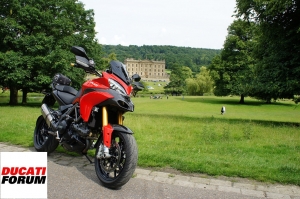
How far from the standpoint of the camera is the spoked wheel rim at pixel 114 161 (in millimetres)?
3971

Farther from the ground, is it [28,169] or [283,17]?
[283,17]

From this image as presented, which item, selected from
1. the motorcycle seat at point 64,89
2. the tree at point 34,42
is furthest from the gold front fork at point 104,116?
the tree at point 34,42

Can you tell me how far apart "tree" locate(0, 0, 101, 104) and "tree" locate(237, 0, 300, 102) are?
16450 millimetres

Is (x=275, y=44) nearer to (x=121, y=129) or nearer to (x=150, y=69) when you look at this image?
(x=121, y=129)

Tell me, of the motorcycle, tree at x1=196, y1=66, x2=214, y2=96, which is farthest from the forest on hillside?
the motorcycle

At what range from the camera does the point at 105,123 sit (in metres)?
4.08

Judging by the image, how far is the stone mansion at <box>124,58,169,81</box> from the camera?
159 m

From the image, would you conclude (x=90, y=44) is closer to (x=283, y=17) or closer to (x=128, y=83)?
(x=283, y=17)

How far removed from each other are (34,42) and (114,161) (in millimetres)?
23227

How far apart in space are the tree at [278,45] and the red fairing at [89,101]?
41.0 ft

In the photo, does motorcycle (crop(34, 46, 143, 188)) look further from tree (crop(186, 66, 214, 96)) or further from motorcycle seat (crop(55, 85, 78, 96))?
tree (crop(186, 66, 214, 96))

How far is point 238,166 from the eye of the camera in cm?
490

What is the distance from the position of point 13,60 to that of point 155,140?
2040 centimetres

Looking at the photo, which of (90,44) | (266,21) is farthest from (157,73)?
(266,21)
